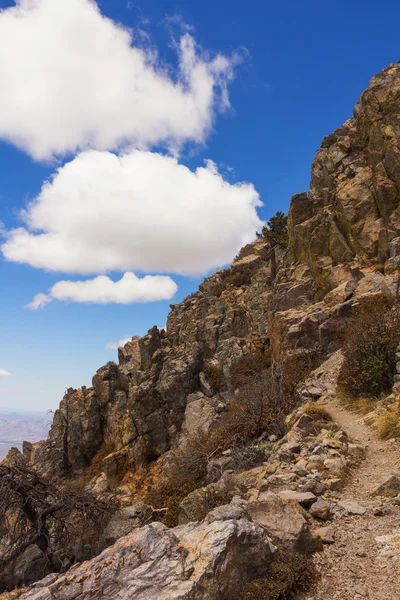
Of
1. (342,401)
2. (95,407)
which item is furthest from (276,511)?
(95,407)

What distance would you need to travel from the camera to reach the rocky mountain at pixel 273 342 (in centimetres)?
998

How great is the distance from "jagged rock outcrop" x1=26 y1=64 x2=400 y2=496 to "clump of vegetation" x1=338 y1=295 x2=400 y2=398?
529cm

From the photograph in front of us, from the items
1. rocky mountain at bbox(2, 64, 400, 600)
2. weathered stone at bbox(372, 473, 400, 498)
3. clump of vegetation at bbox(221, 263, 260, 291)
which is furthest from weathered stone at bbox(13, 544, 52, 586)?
clump of vegetation at bbox(221, 263, 260, 291)

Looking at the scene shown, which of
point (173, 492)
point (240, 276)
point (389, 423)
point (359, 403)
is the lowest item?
point (173, 492)

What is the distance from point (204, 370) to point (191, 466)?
16.4 meters

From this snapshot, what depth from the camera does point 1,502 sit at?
9.66m

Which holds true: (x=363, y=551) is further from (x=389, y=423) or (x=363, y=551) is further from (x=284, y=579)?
(x=389, y=423)

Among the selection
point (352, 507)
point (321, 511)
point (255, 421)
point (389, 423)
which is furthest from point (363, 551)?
point (255, 421)

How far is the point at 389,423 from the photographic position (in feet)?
34.0

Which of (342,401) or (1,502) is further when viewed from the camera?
(342,401)

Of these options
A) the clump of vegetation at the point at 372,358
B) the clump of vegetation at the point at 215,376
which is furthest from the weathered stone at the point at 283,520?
the clump of vegetation at the point at 215,376

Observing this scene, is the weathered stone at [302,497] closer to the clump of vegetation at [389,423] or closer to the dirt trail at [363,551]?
the dirt trail at [363,551]

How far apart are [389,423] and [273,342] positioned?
1549cm

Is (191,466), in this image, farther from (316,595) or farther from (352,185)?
(352,185)
